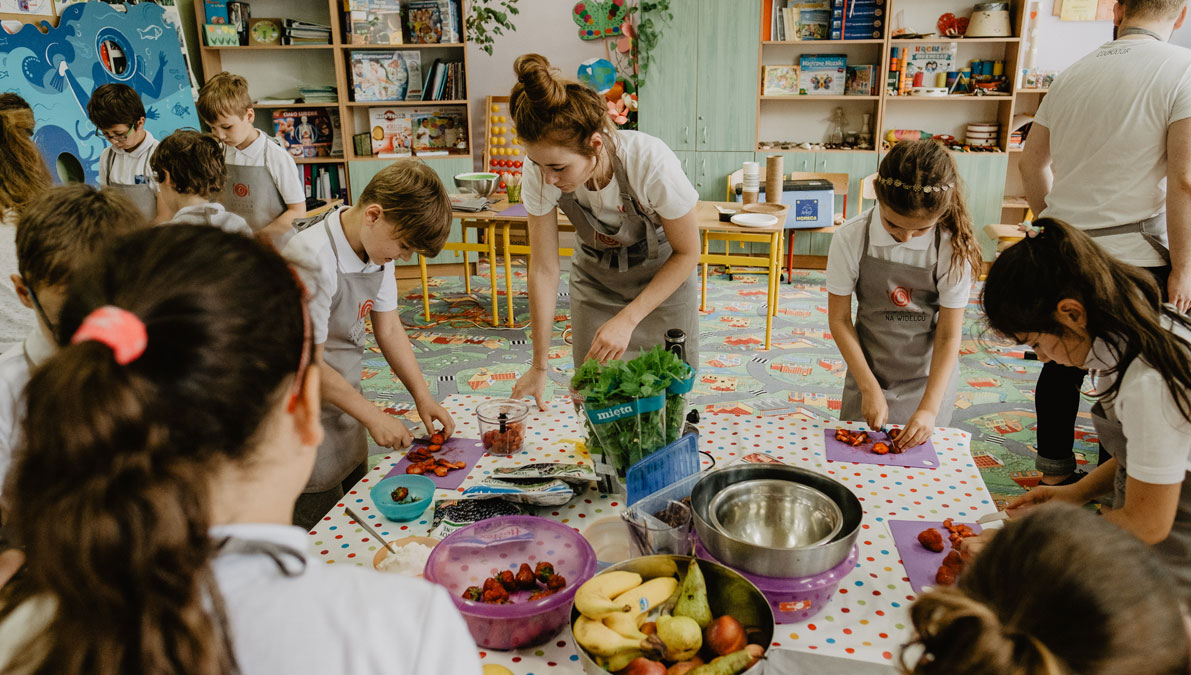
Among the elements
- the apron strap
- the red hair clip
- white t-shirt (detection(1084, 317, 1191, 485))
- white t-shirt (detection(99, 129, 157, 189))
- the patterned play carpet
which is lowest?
the patterned play carpet

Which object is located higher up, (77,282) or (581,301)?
(77,282)

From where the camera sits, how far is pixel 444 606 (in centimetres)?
66

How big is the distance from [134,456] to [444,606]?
27cm

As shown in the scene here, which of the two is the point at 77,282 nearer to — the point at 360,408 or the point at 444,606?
the point at 444,606

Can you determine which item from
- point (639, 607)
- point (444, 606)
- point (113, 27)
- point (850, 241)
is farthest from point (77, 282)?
point (113, 27)

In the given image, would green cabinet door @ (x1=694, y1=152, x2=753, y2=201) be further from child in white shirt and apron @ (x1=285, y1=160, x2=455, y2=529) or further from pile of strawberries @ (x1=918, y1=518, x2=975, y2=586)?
pile of strawberries @ (x1=918, y1=518, x2=975, y2=586)

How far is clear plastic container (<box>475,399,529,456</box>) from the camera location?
1.59 m

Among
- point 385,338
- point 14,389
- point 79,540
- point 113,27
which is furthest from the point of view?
point 113,27

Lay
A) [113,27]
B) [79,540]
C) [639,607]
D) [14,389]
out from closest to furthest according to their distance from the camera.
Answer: [79,540] < [639,607] < [14,389] < [113,27]

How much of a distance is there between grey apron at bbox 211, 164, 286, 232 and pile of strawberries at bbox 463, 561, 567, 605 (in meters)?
2.93

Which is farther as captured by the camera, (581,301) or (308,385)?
(581,301)

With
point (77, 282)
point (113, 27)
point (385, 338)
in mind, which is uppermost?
point (113, 27)

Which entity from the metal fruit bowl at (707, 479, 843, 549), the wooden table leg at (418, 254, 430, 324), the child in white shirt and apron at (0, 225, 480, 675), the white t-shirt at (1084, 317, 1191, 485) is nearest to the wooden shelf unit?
the wooden table leg at (418, 254, 430, 324)

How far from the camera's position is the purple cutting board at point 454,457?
1.50m
